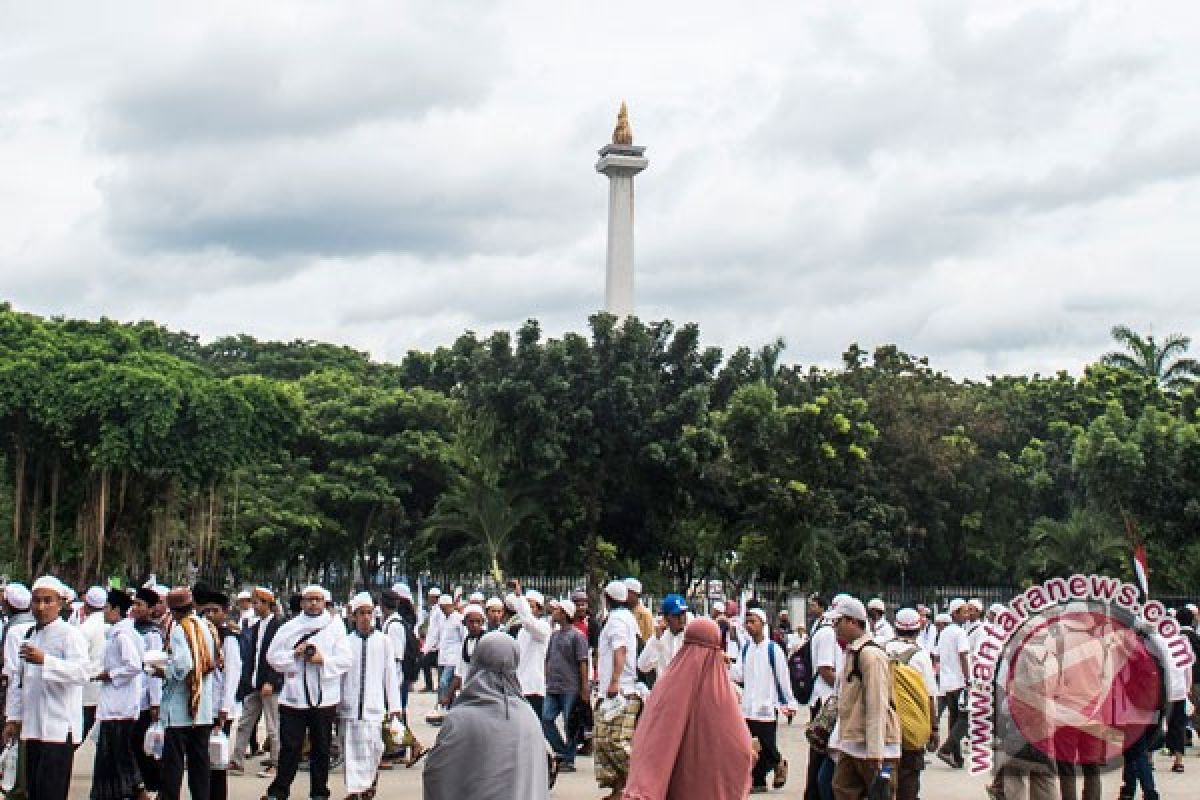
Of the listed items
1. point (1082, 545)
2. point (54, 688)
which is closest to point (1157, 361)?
point (1082, 545)

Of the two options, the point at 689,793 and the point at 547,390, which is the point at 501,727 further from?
the point at 547,390

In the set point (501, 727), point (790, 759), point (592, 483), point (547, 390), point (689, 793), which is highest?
point (547, 390)

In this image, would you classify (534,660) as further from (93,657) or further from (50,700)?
(50,700)

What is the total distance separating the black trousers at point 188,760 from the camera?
10.1 m

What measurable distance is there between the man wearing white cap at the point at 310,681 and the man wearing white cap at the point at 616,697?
6.82 feet

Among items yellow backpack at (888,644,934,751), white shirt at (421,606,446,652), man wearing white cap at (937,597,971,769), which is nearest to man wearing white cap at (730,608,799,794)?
man wearing white cap at (937,597,971,769)

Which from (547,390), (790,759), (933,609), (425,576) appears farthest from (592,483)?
(790,759)

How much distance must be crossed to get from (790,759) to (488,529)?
18.1 m

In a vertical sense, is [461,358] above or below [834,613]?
above

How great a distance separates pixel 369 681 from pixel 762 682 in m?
3.59

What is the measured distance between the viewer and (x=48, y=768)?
945 centimetres

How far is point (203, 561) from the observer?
116 feet

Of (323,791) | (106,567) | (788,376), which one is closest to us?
(323,791)

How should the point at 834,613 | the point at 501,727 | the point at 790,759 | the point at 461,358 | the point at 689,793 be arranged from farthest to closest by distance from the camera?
the point at 461,358 → the point at 790,759 → the point at 834,613 → the point at 689,793 → the point at 501,727
